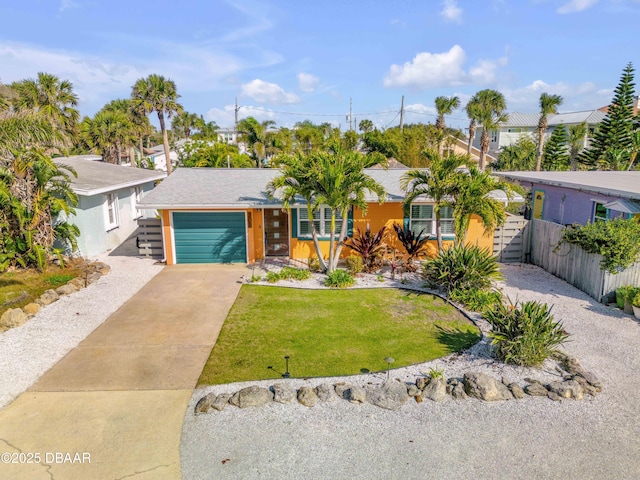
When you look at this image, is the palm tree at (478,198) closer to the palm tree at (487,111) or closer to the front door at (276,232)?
the front door at (276,232)

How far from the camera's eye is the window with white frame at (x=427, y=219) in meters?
14.4

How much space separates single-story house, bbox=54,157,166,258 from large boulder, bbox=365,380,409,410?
9.84 metres

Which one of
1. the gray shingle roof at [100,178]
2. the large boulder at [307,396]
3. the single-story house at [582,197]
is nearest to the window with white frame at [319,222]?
the gray shingle roof at [100,178]

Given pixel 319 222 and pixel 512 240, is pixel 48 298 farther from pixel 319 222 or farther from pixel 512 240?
pixel 512 240

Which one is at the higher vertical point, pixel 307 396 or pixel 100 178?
pixel 100 178

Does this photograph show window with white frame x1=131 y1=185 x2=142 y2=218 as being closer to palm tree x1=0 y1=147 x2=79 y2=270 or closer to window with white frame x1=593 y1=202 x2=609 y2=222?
palm tree x1=0 y1=147 x2=79 y2=270

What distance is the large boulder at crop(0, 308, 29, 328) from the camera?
918 centimetres

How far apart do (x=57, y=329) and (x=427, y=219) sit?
1110cm

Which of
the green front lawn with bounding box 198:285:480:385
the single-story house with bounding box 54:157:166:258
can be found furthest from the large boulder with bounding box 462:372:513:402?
the single-story house with bounding box 54:157:166:258

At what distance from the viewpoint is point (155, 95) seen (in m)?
30.1

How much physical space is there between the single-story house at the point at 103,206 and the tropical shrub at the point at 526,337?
10949 millimetres

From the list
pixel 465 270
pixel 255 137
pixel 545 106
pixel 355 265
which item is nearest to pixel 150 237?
pixel 355 265

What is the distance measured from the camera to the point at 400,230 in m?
13.9

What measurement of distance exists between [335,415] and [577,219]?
14.4 metres
